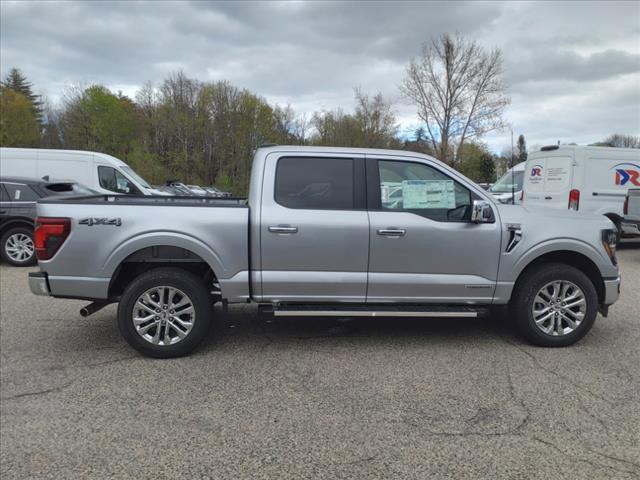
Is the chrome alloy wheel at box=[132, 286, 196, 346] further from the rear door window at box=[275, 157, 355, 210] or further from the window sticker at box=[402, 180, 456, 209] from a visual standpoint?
the window sticker at box=[402, 180, 456, 209]

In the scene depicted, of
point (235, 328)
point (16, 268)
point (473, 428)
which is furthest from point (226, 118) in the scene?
point (473, 428)

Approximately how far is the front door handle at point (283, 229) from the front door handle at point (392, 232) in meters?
0.78

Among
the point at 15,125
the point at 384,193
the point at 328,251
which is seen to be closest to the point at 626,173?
the point at 384,193

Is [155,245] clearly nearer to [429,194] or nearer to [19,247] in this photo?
[429,194]

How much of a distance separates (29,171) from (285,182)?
11221 millimetres

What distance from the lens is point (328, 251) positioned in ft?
14.8

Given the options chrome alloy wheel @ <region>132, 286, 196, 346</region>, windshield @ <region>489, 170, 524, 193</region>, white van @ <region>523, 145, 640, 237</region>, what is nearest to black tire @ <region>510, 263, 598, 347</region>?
chrome alloy wheel @ <region>132, 286, 196, 346</region>

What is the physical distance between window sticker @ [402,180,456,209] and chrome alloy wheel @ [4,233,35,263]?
7946 millimetres

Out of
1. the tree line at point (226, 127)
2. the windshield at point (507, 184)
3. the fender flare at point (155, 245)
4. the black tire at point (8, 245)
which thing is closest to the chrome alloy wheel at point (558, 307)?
the fender flare at point (155, 245)

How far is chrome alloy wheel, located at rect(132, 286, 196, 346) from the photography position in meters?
4.43

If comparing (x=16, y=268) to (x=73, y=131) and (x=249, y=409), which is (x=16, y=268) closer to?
(x=249, y=409)

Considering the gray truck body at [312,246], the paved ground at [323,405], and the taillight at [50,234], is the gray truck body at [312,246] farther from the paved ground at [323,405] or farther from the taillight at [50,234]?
the paved ground at [323,405]

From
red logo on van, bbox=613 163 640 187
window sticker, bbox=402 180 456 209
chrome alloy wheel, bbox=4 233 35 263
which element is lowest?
chrome alloy wheel, bbox=4 233 35 263

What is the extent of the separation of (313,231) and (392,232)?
721 mm
